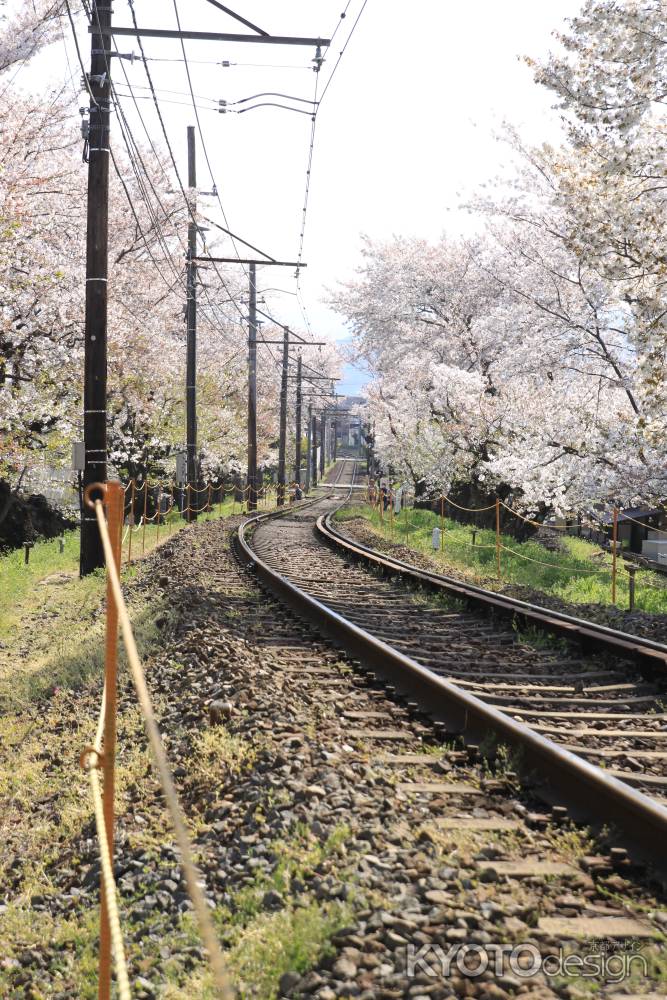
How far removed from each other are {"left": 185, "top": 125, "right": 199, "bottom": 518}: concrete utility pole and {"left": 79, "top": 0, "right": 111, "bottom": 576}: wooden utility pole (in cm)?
1224

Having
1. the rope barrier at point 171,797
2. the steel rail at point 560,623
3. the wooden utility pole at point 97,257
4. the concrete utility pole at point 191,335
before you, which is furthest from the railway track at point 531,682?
the concrete utility pole at point 191,335

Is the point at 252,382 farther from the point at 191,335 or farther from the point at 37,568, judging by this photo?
the point at 37,568

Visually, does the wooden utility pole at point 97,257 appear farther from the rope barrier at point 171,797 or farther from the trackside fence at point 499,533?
the rope barrier at point 171,797

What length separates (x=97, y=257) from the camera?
14.9 m

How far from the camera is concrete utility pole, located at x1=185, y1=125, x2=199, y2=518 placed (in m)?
27.8

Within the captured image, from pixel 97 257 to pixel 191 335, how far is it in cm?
1393

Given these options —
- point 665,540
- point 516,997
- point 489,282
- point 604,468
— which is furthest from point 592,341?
point 665,540

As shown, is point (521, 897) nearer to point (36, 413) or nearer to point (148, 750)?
point (148, 750)

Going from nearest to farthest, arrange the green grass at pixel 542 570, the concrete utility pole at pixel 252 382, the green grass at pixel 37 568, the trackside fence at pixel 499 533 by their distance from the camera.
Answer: the trackside fence at pixel 499 533
the green grass at pixel 37 568
the green grass at pixel 542 570
the concrete utility pole at pixel 252 382

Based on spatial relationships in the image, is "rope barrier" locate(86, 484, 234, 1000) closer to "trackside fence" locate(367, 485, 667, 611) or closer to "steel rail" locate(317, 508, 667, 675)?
"steel rail" locate(317, 508, 667, 675)

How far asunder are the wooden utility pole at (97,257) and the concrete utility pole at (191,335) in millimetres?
12237

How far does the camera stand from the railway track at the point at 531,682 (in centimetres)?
459

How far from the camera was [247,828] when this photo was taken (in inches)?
179

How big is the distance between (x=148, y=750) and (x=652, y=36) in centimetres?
1091
